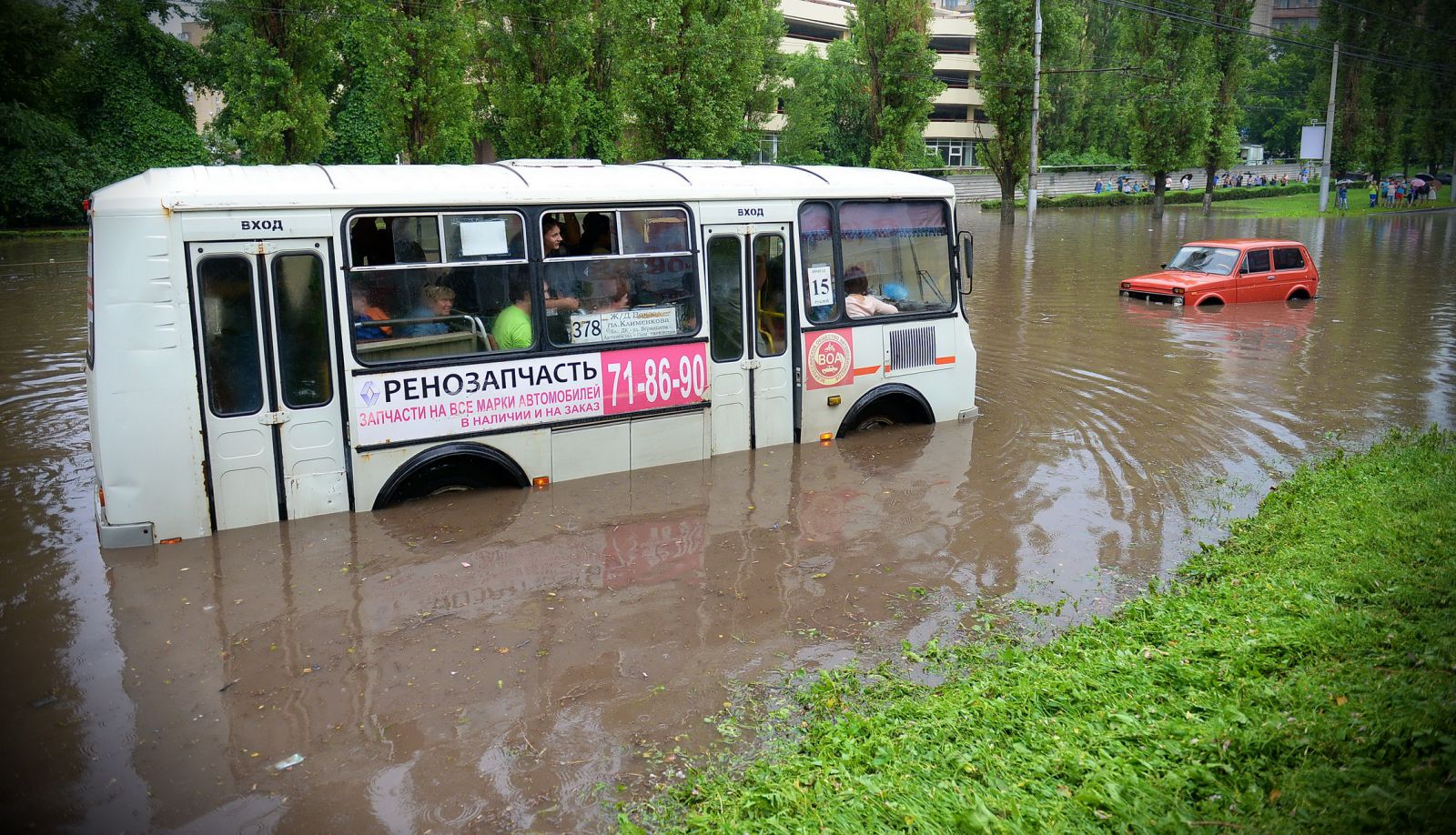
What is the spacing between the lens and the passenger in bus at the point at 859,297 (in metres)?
11.0

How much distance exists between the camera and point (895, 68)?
135 feet

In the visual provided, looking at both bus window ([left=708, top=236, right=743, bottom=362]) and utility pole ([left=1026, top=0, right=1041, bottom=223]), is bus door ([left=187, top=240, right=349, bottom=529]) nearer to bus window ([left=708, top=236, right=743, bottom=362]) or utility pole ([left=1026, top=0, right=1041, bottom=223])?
bus window ([left=708, top=236, right=743, bottom=362])

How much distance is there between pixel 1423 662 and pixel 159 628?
7355 mm

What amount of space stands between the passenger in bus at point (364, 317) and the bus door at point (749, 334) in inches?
123

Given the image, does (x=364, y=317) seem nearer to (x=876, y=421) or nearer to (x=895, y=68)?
(x=876, y=421)

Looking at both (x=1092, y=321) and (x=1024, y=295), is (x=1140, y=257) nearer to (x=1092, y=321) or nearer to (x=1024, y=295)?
(x=1024, y=295)

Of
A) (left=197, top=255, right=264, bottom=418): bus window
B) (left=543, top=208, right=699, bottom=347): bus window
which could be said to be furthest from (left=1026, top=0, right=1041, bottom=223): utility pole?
(left=197, top=255, right=264, bottom=418): bus window

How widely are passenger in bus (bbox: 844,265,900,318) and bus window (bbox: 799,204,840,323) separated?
17cm

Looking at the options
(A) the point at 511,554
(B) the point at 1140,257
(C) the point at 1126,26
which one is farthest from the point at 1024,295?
(C) the point at 1126,26

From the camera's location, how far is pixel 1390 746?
4137 millimetres

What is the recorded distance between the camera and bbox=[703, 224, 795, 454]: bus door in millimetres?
10336

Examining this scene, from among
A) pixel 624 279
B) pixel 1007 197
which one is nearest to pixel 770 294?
pixel 624 279

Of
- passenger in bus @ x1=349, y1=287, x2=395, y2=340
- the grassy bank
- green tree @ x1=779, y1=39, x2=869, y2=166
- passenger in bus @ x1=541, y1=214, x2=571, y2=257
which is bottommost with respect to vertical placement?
the grassy bank

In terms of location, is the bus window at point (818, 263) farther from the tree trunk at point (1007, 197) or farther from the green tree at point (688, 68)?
the tree trunk at point (1007, 197)
